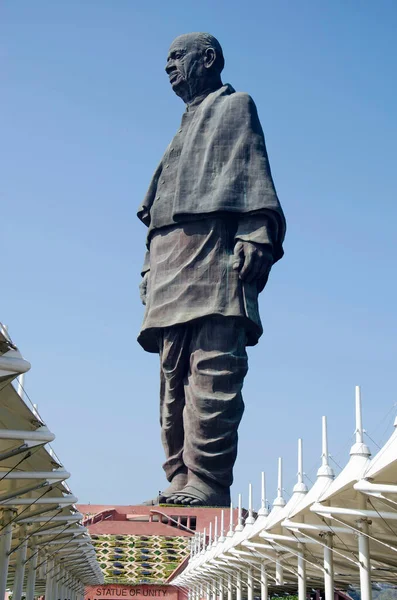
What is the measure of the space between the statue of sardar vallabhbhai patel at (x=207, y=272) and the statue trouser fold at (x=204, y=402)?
4 centimetres

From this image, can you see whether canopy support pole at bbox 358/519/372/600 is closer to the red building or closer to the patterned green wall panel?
the red building

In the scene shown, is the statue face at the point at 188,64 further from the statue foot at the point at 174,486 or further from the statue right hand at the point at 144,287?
the statue foot at the point at 174,486

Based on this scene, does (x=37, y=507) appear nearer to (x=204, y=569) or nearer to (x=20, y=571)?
(x=20, y=571)

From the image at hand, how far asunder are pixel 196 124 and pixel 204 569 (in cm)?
2126

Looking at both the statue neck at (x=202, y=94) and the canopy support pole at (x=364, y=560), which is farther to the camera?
the statue neck at (x=202, y=94)

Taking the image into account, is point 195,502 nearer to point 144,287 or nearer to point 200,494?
point 200,494

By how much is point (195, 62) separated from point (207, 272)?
30.1ft

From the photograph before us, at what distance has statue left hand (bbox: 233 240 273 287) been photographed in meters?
36.0

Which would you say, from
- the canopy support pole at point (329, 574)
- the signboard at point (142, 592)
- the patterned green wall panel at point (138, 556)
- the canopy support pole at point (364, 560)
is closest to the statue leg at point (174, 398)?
the patterned green wall panel at point (138, 556)

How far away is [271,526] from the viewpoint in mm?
13867

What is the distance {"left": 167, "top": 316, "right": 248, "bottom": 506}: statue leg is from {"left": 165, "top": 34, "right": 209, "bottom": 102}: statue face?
1031 cm

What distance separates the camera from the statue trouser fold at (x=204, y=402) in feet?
117

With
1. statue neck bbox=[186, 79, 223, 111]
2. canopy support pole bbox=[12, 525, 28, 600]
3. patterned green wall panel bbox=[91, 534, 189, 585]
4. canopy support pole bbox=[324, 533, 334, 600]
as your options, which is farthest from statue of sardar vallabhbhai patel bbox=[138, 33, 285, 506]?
canopy support pole bbox=[324, 533, 334, 600]

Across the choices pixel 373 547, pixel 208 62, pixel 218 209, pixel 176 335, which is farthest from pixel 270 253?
pixel 373 547
